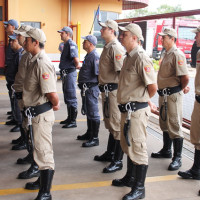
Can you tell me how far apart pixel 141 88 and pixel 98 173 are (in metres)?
1.51

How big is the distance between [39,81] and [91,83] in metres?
2.25

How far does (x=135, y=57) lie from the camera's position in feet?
12.1

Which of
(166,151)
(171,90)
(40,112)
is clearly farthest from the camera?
(166,151)

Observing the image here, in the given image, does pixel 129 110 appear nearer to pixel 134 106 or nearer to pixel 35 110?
pixel 134 106

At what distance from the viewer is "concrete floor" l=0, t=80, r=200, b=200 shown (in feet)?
12.8

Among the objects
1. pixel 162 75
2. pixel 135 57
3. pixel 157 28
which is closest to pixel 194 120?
pixel 162 75

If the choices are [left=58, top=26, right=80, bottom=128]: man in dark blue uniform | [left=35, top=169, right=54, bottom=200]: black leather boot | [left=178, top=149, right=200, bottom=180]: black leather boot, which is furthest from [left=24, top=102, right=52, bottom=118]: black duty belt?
[left=58, top=26, right=80, bottom=128]: man in dark blue uniform

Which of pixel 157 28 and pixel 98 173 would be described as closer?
pixel 98 173

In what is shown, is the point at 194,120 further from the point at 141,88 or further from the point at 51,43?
the point at 51,43

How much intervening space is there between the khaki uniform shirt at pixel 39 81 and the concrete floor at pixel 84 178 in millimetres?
1140

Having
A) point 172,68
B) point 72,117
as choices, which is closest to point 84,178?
point 172,68

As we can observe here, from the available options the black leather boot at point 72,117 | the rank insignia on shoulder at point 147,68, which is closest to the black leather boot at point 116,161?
the rank insignia on shoulder at point 147,68

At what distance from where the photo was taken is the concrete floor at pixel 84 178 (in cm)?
391

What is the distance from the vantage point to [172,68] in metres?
4.70
